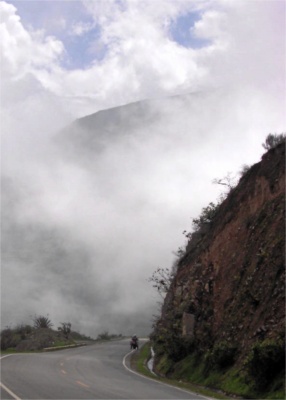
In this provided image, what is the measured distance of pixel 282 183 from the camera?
953 inches

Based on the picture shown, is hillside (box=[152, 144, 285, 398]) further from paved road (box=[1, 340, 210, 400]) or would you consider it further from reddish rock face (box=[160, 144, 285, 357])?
paved road (box=[1, 340, 210, 400])

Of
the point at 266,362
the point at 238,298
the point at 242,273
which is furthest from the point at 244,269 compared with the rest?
the point at 266,362

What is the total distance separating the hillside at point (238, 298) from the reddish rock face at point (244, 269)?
1.4 inches

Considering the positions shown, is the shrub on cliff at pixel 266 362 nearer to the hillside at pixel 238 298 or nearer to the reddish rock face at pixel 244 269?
the hillside at pixel 238 298

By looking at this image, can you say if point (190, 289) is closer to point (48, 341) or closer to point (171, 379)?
point (171, 379)

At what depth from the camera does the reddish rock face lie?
19567 millimetres

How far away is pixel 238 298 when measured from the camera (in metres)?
22.5

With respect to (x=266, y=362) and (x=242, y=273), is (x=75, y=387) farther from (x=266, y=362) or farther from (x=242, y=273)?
(x=242, y=273)

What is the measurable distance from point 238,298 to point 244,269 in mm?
1389

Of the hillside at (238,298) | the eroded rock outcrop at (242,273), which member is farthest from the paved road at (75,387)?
the eroded rock outcrop at (242,273)

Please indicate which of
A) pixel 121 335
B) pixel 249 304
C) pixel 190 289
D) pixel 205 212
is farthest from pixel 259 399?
pixel 121 335

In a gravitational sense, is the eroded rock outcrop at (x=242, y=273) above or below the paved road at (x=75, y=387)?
above

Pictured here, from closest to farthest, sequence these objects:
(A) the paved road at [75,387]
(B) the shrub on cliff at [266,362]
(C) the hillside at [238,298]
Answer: (A) the paved road at [75,387], (B) the shrub on cliff at [266,362], (C) the hillside at [238,298]

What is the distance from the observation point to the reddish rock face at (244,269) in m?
19.6
